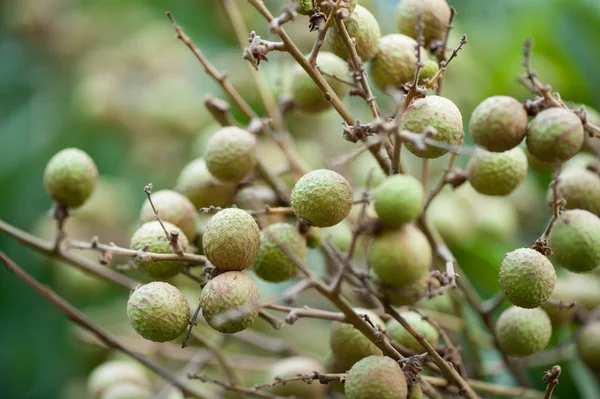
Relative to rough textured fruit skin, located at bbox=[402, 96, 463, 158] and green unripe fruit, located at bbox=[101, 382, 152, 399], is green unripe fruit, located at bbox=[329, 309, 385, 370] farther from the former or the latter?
green unripe fruit, located at bbox=[101, 382, 152, 399]

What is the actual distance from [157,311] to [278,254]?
0.18 meters

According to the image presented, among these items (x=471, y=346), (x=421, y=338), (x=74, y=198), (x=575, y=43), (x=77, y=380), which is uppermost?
(x=575, y=43)

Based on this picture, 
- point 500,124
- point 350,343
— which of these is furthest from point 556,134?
point 350,343

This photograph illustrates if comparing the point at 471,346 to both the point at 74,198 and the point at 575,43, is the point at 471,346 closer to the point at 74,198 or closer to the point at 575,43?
the point at 74,198

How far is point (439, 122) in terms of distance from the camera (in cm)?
80

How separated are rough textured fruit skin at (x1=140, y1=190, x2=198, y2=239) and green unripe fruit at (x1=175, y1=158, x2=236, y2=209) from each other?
11cm

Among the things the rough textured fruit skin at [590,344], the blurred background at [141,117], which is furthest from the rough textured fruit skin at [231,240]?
the rough textured fruit skin at [590,344]

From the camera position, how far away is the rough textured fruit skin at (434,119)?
0.80 meters

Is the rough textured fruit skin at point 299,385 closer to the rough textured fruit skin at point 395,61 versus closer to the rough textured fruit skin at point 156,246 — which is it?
the rough textured fruit skin at point 156,246

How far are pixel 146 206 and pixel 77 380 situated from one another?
3.11ft

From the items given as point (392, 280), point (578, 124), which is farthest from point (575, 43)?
point (392, 280)

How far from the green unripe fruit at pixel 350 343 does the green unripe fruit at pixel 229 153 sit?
287 mm

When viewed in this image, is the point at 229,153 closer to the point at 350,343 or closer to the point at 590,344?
the point at 350,343

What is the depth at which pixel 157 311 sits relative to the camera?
82 centimetres
